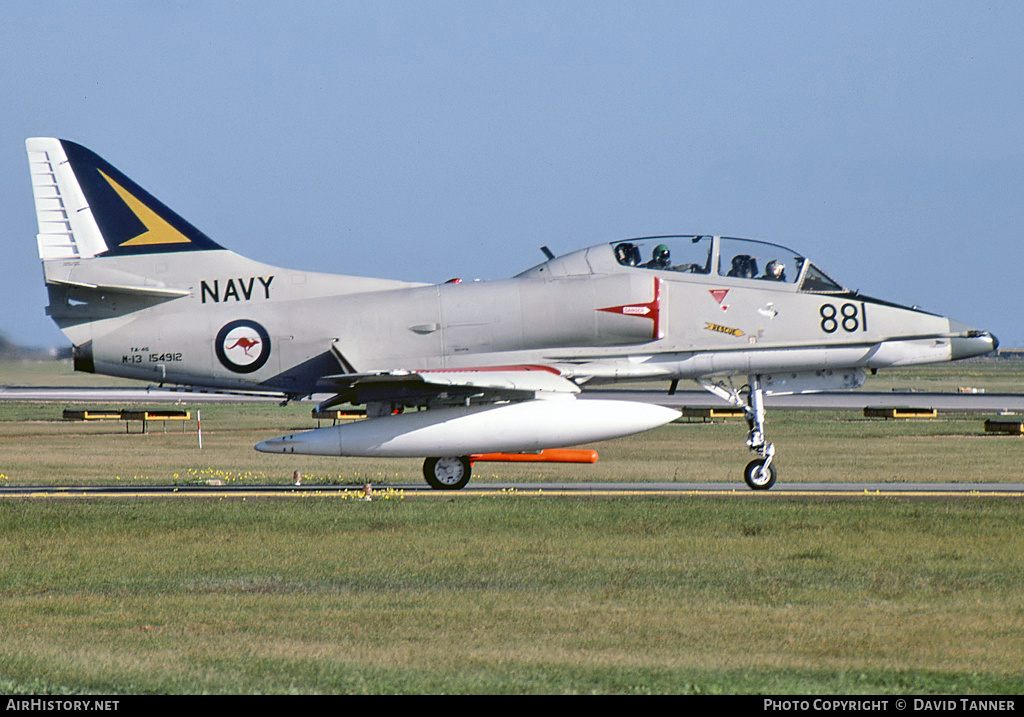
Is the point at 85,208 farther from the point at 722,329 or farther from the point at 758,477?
the point at 758,477

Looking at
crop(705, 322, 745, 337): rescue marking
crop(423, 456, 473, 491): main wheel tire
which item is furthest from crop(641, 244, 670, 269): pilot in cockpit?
crop(423, 456, 473, 491): main wheel tire

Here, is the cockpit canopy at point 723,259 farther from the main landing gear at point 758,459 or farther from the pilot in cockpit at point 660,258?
the main landing gear at point 758,459

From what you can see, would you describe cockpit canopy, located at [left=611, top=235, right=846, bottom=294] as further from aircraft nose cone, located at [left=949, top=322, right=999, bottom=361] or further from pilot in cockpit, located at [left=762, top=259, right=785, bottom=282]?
aircraft nose cone, located at [left=949, top=322, right=999, bottom=361]

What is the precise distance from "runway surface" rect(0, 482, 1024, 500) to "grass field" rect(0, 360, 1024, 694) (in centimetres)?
80

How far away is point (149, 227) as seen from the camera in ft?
65.0

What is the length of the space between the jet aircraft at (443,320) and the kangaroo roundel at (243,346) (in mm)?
24

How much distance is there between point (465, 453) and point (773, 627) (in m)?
9.86

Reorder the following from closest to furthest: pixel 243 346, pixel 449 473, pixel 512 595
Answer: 1. pixel 512 595
2. pixel 243 346
3. pixel 449 473

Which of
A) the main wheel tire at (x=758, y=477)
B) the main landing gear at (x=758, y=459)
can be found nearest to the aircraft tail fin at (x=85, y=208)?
the main landing gear at (x=758, y=459)

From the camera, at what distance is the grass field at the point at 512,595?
786 centimetres

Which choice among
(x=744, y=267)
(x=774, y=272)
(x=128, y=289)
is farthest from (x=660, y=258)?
(x=128, y=289)

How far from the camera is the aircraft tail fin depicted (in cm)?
1936

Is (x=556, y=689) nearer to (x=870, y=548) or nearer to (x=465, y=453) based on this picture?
(x=870, y=548)

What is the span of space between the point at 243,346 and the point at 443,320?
342 cm
